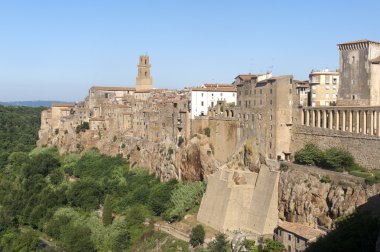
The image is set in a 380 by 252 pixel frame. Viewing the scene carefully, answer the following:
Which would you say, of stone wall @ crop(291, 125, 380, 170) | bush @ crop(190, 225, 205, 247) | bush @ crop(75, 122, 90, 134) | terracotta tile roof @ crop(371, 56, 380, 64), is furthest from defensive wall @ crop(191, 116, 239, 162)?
bush @ crop(75, 122, 90, 134)

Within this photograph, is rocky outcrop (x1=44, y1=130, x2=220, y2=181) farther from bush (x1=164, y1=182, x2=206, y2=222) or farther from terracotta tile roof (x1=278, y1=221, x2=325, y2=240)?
→ terracotta tile roof (x1=278, y1=221, x2=325, y2=240)

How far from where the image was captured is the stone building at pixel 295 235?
35812mm

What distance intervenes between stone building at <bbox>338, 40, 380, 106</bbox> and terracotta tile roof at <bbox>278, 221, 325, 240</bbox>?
39.5 ft

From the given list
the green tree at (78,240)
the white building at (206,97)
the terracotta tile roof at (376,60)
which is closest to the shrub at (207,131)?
the white building at (206,97)

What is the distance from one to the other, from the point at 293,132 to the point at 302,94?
7191 mm

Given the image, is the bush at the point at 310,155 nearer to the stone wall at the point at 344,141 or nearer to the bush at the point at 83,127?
the stone wall at the point at 344,141

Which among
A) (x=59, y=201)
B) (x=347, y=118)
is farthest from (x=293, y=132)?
(x=59, y=201)

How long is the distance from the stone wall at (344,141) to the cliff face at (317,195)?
2554 millimetres

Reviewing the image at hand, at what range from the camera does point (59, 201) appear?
61.4m

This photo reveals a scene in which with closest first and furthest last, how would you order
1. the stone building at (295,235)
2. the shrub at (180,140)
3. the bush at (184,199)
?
the stone building at (295,235) → the bush at (184,199) → the shrub at (180,140)

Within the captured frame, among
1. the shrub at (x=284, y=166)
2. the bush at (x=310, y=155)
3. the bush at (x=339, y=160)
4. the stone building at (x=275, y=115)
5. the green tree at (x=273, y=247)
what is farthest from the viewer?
the stone building at (x=275, y=115)

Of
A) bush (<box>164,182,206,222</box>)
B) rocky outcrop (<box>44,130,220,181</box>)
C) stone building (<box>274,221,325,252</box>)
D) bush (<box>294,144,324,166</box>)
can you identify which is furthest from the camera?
rocky outcrop (<box>44,130,220,181</box>)

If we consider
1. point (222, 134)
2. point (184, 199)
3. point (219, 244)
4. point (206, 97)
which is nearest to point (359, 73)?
point (222, 134)

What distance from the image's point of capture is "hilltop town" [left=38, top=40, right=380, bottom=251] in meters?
38.2
